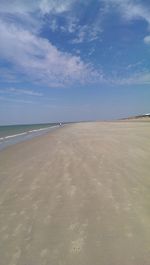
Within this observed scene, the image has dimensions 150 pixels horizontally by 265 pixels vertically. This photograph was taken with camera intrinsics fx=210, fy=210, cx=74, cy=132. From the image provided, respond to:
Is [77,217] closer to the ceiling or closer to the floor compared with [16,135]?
closer to the ceiling

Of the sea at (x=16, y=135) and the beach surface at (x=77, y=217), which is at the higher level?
the beach surface at (x=77, y=217)

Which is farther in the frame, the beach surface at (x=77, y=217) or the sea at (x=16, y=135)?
the sea at (x=16, y=135)

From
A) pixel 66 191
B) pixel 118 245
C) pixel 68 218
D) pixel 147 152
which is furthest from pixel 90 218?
pixel 147 152

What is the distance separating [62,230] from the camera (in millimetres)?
3738

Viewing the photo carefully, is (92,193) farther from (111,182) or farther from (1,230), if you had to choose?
(1,230)

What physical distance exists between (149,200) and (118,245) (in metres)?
1.76

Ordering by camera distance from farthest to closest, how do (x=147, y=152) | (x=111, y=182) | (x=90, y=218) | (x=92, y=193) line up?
(x=147, y=152) < (x=111, y=182) < (x=92, y=193) < (x=90, y=218)

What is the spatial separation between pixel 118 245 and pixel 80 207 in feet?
4.97

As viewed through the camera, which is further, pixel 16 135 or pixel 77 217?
pixel 16 135

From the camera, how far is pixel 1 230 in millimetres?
3885

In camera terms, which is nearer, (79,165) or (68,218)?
(68,218)

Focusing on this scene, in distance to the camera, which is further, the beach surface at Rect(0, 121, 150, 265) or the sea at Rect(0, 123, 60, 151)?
the sea at Rect(0, 123, 60, 151)

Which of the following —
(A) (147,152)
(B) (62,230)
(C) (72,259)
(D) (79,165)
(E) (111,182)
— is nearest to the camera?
(C) (72,259)

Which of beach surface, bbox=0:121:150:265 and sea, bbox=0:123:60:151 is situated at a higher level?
beach surface, bbox=0:121:150:265
